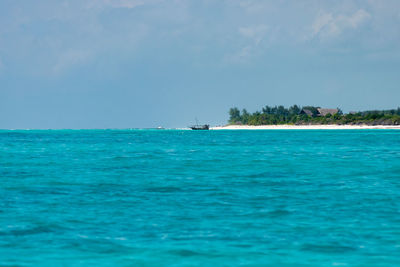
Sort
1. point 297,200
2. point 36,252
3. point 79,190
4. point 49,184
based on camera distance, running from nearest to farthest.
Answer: point 36,252
point 297,200
point 79,190
point 49,184

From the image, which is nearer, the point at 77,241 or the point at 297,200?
the point at 77,241

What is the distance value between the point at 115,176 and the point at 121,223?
51.0 feet

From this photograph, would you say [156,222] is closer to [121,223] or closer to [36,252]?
[121,223]

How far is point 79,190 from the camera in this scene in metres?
25.5

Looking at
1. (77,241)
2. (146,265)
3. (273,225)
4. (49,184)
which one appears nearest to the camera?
(146,265)

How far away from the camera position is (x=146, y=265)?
41.6 feet

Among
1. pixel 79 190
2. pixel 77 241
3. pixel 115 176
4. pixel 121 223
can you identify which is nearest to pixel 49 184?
pixel 79 190

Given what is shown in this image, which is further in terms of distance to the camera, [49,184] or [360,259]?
[49,184]

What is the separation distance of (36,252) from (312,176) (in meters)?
21.0

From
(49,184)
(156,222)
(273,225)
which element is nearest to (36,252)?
(156,222)

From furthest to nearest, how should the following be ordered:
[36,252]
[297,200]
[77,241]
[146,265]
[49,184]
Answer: [49,184], [297,200], [77,241], [36,252], [146,265]

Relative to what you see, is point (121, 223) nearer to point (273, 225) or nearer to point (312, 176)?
point (273, 225)

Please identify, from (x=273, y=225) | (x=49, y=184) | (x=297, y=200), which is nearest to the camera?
(x=273, y=225)

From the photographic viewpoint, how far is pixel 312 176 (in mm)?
31969
